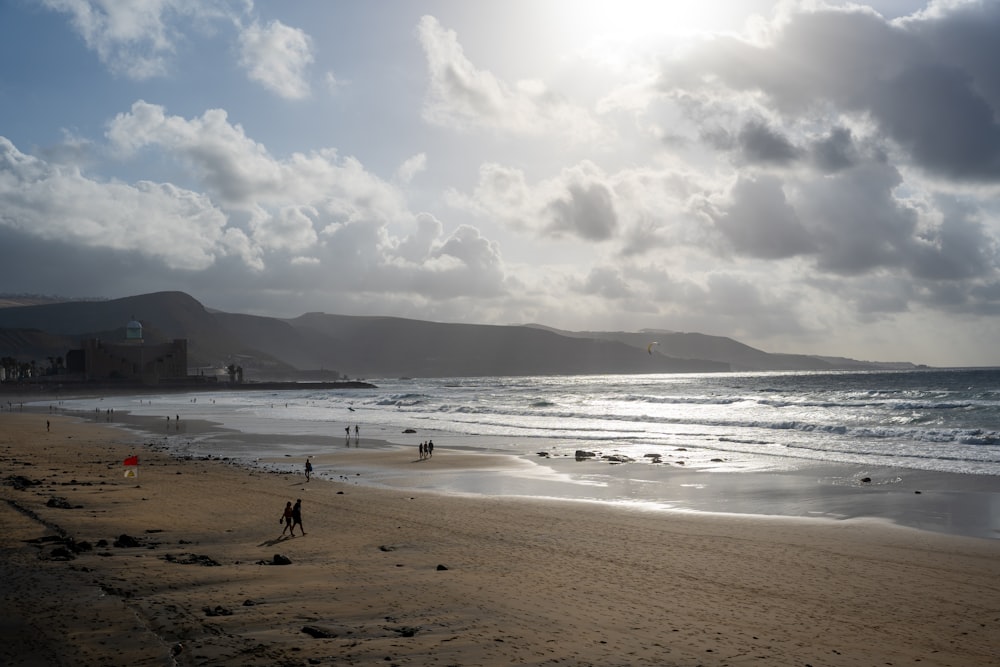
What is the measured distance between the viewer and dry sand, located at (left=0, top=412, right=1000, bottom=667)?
7.87m

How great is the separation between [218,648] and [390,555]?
492cm

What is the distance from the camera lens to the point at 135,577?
1002 centimetres

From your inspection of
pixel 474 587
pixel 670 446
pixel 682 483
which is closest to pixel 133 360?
pixel 670 446

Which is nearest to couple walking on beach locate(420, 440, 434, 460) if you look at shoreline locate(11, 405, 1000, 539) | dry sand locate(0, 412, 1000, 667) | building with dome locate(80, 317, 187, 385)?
shoreline locate(11, 405, 1000, 539)

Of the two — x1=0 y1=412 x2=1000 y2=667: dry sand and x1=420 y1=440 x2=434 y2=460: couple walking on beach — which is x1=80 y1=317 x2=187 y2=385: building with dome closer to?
x1=420 y1=440 x2=434 y2=460: couple walking on beach

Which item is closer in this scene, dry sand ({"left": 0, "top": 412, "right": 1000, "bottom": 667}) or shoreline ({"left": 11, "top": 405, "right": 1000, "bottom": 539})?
dry sand ({"left": 0, "top": 412, "right": 1000, "bottom": 667})

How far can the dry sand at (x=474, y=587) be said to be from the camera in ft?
25.8

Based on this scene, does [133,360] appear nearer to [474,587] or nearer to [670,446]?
[670,446]

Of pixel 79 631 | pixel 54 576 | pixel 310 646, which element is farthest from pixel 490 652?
pixel 54 576

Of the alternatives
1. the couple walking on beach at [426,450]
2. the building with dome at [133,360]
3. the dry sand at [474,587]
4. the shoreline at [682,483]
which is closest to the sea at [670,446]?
the shoreline at [682,483]

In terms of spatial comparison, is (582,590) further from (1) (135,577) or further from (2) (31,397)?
(2) (31,397)

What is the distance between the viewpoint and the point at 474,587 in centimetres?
1041

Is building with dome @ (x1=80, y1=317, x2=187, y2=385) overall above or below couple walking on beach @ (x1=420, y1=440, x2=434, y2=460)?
above

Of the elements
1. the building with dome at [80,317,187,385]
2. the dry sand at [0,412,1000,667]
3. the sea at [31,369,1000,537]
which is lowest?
the sea at [31,369,1000,537]
